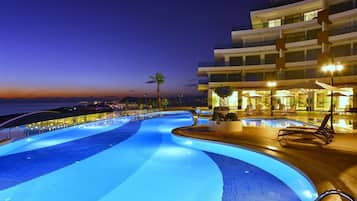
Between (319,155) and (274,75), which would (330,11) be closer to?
(274,75)

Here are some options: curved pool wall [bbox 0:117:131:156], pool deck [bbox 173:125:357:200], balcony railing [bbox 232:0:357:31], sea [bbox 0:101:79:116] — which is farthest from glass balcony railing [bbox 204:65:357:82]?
sea [bbox 0:101:79:116]

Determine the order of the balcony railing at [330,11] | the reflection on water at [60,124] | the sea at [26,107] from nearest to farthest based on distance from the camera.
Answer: the reflection on water at [60,124] < the balcony railing at [330,11] < the sea at [26,107]

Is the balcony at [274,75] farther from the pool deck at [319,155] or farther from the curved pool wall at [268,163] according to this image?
the curved pool wall at [268,163]

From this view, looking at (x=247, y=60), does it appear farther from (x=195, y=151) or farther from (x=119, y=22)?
(x=195, y=151)

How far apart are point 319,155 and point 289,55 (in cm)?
2926

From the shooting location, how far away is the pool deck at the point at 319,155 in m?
Result: 4.94

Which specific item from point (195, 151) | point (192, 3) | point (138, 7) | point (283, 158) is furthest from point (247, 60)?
point (283, 158)

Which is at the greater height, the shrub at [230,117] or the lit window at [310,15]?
the lit window at [310,15]

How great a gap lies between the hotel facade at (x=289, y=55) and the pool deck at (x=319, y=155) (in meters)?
17.6

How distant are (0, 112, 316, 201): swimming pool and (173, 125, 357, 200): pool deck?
24cm

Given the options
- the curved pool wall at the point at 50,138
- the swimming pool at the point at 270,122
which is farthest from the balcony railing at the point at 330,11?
the curved pool wall at the point at 50,138

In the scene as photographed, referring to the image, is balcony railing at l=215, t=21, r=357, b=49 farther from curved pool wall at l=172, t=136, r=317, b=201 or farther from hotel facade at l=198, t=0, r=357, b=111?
curved pool wall at l=172, t=136, r=317, b=201

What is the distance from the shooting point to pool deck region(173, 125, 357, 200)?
16.2ft

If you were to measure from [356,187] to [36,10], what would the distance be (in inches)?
947
